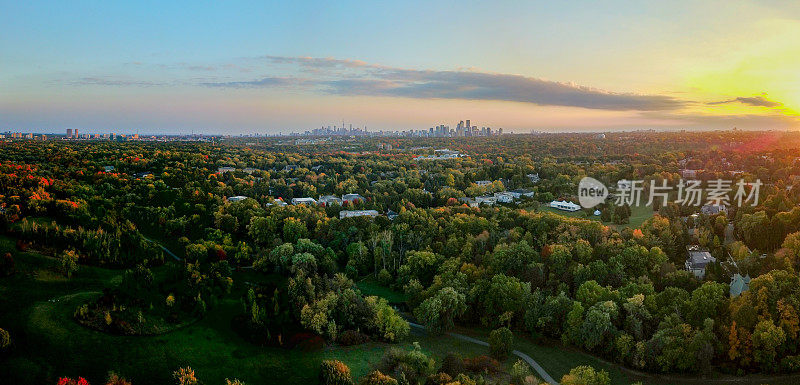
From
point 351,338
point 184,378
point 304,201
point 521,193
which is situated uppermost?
point 521,193

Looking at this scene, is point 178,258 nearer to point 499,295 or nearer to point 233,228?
point 233,228

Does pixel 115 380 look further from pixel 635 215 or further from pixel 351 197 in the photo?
pixel 635 215

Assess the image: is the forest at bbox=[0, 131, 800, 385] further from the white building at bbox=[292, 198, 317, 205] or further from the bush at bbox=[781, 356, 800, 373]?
the white building at bbox=[292, 198, 317, 205]

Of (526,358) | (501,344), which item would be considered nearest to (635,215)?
(526,358)

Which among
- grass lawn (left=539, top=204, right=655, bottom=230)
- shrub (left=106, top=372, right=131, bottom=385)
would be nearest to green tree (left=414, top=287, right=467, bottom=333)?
shrub (left=106, top=372, right=131, bottom=385)

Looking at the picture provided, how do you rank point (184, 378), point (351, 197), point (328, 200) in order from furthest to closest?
point (351, 197), point (328, 200), point (184, 378)

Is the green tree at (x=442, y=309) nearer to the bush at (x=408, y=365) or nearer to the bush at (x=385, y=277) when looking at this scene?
the bush at (x=408, y=365)
